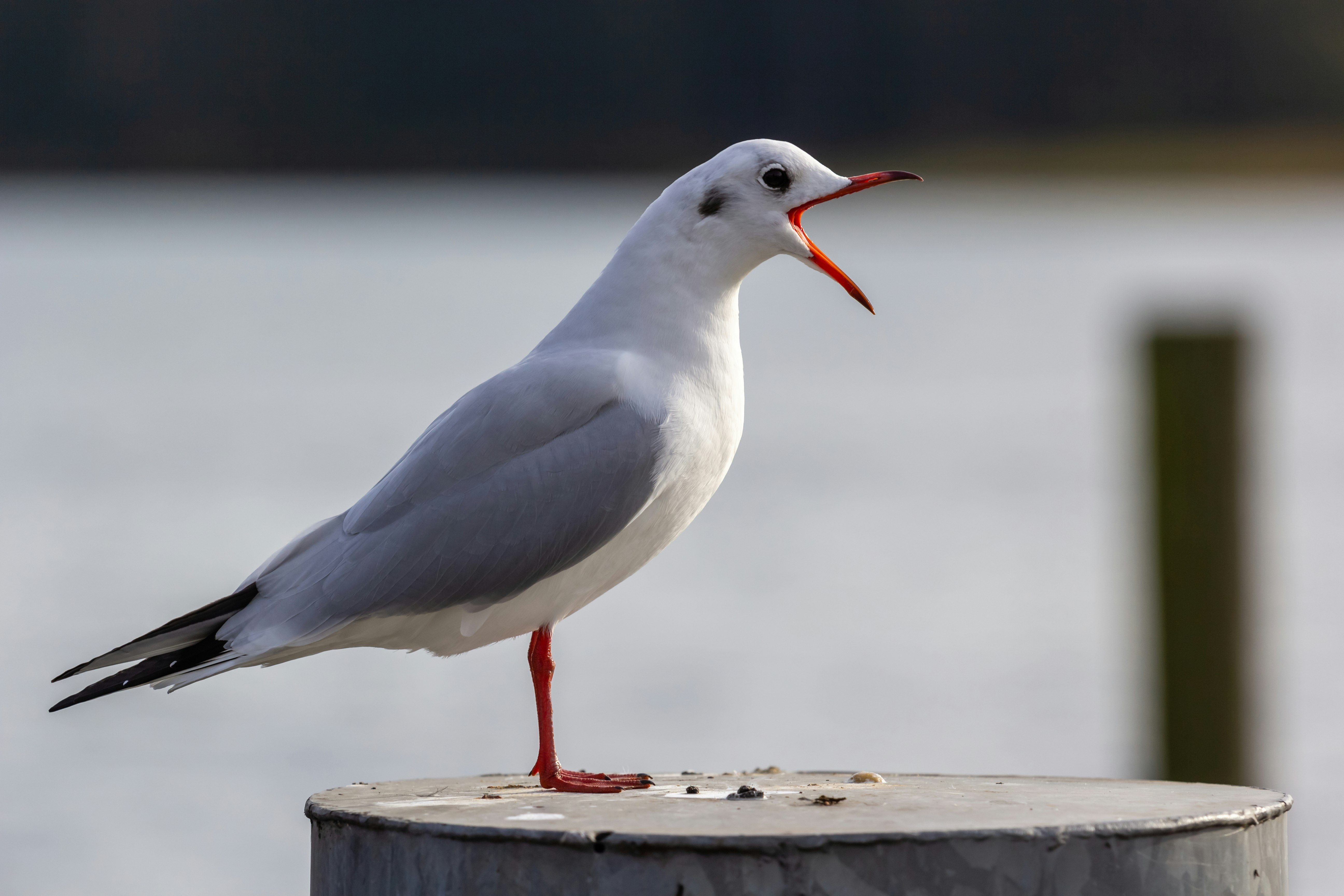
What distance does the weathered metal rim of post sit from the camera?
2537mm

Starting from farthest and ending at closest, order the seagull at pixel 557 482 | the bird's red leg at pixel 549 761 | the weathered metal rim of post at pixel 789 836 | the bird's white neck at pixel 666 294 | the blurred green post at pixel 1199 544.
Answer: the blurred green post at pixel 1199 544 < the bird's white neck at pixel 666 294 < the seagull at pixel 557 482 < the bird's red leg at pixel 549 761 < the weathered metal rim of post at pixel 789 836

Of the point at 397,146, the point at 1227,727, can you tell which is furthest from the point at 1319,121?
the point at 397,146

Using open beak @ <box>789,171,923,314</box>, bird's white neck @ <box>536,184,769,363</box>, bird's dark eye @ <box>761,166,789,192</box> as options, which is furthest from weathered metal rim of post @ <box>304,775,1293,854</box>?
bird's dark eye @ <box>761,166,789,192</box>

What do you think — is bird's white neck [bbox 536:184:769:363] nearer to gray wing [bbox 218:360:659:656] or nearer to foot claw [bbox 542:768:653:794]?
gray wing [bbox 218:360:659:656]

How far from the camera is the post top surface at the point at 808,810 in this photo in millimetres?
2607

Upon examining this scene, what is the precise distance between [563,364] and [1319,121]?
4199 millimetres

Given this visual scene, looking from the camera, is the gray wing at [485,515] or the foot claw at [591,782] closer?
the foot claw at [591,782]

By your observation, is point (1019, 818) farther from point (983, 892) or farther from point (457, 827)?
point (457, 827)

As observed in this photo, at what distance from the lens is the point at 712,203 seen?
13.0ft

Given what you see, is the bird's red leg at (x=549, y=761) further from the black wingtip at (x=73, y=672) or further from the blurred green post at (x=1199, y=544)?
the blurred green post at (x=1199, y=544)

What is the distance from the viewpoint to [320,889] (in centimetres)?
304

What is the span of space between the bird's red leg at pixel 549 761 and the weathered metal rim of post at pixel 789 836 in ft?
2.37

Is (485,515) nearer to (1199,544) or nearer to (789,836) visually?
(789,836)

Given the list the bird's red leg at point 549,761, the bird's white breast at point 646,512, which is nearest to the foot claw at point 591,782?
the bird's red leg at point 549,761
